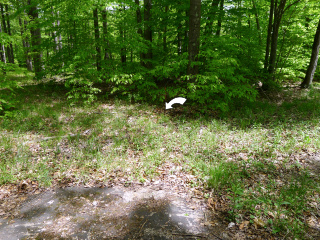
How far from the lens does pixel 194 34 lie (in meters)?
7.51

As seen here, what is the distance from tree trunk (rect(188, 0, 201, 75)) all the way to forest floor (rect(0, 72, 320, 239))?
6.26 feet

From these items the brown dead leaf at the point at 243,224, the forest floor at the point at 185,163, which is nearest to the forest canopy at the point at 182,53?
the forest floor at the point at 185,163

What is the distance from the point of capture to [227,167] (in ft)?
14.5

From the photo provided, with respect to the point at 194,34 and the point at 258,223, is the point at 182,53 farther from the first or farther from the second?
the point at 258,223

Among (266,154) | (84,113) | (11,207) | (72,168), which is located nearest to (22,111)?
(84,113)

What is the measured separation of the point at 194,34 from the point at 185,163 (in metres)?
5.40

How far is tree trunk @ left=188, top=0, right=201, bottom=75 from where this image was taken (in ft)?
23.7

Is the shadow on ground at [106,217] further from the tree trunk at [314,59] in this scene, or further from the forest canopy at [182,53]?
the tree trunk at [314,59]

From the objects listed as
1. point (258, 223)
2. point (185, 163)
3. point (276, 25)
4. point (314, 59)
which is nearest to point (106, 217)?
point (185, 163)

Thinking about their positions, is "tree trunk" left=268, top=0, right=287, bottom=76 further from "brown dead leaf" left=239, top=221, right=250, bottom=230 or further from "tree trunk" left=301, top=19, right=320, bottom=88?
"brown dead leaf" left=239, top=221, right=250, bottom=230

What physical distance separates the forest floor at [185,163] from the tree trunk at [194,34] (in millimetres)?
1909

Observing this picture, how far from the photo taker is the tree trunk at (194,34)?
23.7 ft

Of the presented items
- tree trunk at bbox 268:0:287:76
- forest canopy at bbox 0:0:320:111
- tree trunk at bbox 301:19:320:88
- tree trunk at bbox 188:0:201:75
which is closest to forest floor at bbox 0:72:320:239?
forest canopy at bbox 0:0:320:111

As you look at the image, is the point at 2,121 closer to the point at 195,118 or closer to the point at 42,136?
the point at 42,136
